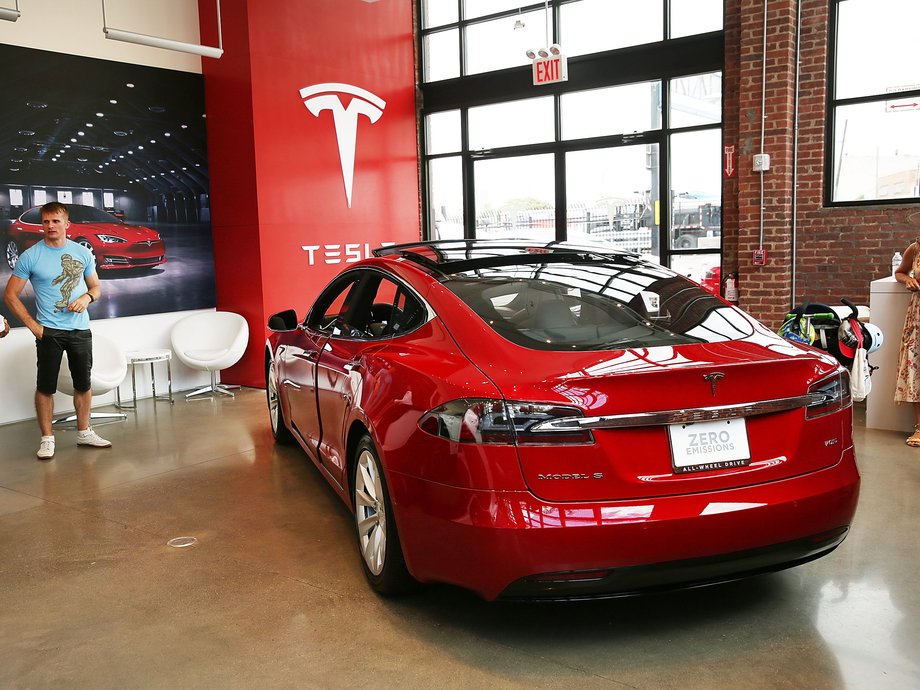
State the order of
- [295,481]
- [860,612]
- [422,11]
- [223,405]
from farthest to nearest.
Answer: [422,11], [223,405], [295,481], [860,612]

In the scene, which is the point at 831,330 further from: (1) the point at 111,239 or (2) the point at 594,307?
(1) the point at 111,239

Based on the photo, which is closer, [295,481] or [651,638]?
[651,638]

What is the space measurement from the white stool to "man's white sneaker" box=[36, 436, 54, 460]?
1.58 metres

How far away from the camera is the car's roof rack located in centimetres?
317

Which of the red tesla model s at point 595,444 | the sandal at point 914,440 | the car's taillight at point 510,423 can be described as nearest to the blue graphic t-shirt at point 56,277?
the red tesla model s at point 595,444

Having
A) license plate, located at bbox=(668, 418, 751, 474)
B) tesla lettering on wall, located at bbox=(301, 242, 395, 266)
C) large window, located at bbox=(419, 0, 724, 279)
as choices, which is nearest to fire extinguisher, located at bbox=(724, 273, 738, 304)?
large window, located at bbox=(419, 0, 724, 279)

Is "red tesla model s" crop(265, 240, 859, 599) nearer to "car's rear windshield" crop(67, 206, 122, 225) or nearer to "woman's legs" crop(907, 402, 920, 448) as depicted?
"woman's legs" crop(907, 402, 920, 448)

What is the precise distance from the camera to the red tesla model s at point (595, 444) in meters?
2.30

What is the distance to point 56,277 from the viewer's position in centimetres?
554

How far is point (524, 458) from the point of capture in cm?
230

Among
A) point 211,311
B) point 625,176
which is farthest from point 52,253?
point 625,176

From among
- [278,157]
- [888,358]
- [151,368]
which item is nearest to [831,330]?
[888,358]

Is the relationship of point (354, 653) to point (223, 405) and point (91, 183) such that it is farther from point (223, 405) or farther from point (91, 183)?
point (91, 183)

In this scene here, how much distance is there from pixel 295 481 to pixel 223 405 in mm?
2883
